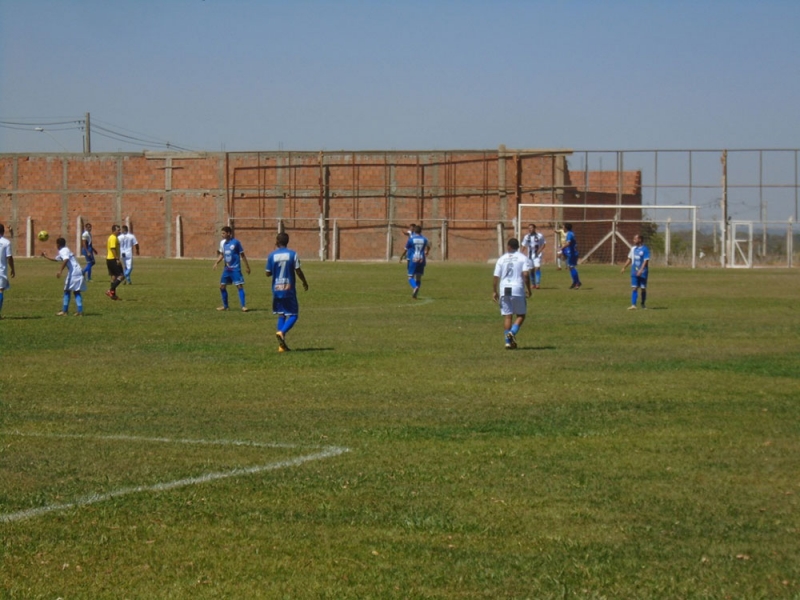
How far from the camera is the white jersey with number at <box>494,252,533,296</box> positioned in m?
19.1

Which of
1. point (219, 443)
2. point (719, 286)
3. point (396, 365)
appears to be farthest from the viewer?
point (719, 286)

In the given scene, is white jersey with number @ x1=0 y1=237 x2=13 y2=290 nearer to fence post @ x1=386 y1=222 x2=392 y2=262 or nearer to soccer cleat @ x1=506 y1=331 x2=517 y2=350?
soccer cleat @ x1=506 y1=331 x2=517 y2=350

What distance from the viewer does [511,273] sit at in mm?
19297

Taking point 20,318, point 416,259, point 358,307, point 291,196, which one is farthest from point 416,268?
point 291,196

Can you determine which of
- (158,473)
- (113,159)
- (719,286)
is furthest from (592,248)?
(158,473)

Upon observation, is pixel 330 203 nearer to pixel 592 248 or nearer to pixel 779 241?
pixel 592 248

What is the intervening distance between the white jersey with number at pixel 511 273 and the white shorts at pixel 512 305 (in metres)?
0.07

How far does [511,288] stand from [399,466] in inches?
389

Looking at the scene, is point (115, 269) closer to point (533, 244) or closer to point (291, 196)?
point (533, 244)

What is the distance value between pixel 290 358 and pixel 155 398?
427 centimetres

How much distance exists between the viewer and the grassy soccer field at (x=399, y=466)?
21.8 ft

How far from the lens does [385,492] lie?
8.59 metres

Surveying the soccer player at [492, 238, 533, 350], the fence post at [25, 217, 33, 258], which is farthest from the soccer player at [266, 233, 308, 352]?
the fence post at [25, 217, 33, 258]

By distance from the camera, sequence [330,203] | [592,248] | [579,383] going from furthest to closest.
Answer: [330,203] < [592,248] < [579,383]
